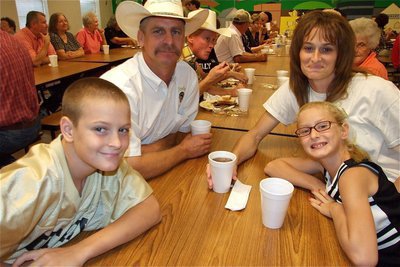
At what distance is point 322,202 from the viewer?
1174mm

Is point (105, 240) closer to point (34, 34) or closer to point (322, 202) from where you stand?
point (322, 202)

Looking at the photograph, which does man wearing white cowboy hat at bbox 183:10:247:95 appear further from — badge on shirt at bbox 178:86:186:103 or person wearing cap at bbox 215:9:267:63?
person wearing cap at bbox 215:9:267:63

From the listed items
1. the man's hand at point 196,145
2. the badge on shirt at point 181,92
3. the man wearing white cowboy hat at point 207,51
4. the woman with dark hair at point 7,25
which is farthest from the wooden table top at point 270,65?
the woman with dark hair at point 7,25

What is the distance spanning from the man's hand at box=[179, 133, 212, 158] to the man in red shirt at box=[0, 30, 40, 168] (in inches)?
63.0

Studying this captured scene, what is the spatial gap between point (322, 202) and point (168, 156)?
703 mm

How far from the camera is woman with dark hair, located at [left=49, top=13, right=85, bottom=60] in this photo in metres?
5.16

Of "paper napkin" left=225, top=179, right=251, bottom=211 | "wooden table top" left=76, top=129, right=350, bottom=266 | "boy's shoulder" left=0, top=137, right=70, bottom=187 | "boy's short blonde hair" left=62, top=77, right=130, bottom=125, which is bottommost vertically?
"wooden table top" left=76, top=129, right=350, bottom=266

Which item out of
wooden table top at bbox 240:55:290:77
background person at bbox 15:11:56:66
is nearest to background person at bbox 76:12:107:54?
background person at bbox 15:11:56:66

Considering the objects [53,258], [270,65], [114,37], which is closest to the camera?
[53,258]

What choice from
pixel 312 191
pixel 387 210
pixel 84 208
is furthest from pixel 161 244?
pixel 387 210

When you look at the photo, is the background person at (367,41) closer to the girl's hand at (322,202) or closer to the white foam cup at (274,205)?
the girl's hand at (322,202)

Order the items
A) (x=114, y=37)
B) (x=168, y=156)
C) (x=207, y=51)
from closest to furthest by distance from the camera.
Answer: (x=168, y=156) < (x=207, y=51) < (x=114, y=37)

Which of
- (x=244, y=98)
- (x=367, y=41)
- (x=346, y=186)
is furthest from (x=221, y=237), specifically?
(x=367, y=41)

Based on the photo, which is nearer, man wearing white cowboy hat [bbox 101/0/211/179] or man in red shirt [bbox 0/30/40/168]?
man wearing white cowboy hat [bbox 101/0/211/179]
